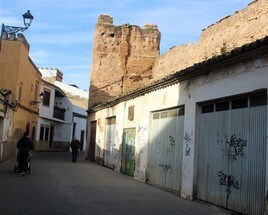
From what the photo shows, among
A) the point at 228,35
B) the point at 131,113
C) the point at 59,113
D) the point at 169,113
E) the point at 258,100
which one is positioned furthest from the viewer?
the point at 59,113

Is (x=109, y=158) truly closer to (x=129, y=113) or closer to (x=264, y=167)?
(x=129, y=113)

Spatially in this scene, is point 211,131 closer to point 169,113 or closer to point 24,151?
point 169,113

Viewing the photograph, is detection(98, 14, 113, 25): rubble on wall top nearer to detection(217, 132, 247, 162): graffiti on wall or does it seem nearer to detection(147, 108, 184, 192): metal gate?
detection(147, 108, 184, 192): metal gate

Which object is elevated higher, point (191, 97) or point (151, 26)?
point (151, 26)

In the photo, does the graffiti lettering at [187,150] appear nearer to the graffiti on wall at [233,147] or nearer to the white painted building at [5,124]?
the graffiti on wall at [233,147]

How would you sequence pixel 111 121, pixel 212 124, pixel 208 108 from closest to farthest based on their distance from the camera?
pixel 212 124 < pixel 208 108 < pixel 111 121

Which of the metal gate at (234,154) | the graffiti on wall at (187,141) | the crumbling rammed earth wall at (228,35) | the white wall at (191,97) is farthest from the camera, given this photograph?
the crumbling rammed earth wall at (228,35)

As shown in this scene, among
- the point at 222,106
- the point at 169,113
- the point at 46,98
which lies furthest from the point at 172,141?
the point at 46,98

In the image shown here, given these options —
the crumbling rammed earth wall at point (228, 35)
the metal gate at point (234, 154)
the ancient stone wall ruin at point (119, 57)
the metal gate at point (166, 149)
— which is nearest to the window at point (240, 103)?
the metal gate at point (234, 154)

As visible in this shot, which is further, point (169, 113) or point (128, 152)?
point (128, 152)

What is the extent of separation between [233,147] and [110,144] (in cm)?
1366

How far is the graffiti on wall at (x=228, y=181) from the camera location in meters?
9.79

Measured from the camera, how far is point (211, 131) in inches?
443

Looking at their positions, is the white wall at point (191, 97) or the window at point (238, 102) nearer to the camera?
the window at point (238, 102)
